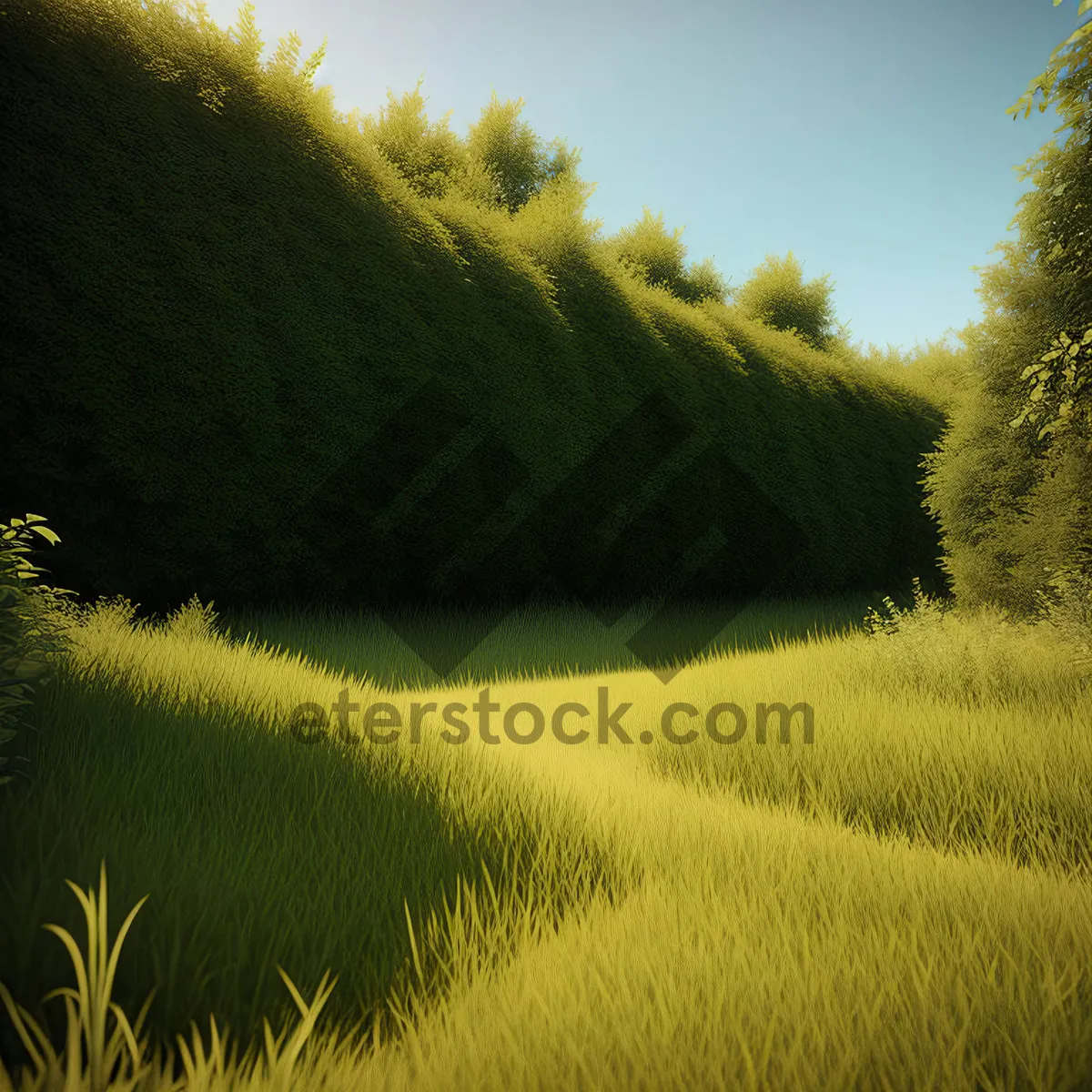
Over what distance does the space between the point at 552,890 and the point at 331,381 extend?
6.28 metres

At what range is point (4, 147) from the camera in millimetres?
5953

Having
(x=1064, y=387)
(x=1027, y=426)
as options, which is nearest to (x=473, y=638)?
(x=1064, y=387)

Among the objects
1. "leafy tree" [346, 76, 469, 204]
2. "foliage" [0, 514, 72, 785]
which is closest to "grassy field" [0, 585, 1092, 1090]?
"foliage" [0, 514, 72, 785]

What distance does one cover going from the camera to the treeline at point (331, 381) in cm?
616

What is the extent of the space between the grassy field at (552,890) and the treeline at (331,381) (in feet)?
8.38

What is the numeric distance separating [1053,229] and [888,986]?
788 centimetres

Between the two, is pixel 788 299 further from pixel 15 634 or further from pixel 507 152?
pixel 15 634

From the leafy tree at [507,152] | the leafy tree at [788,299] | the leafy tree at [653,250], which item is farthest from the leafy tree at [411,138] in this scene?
the leafy tree at [788,299]

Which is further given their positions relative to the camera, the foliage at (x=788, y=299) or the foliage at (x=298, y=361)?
the foliage at (x=788, y=299)

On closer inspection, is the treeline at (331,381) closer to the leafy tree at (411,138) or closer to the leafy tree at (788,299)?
the leafy tree at (411,138)

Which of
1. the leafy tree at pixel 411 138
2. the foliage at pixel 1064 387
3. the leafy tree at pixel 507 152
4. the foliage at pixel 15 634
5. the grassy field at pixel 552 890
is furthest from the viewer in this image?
the leafy tree at pixel 507 152

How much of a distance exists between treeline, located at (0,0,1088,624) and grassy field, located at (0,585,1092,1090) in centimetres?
256

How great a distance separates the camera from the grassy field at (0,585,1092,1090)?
154 cm

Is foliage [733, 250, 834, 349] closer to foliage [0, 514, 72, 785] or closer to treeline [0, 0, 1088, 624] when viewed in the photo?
treeline [0, 0, 1088, 624]
